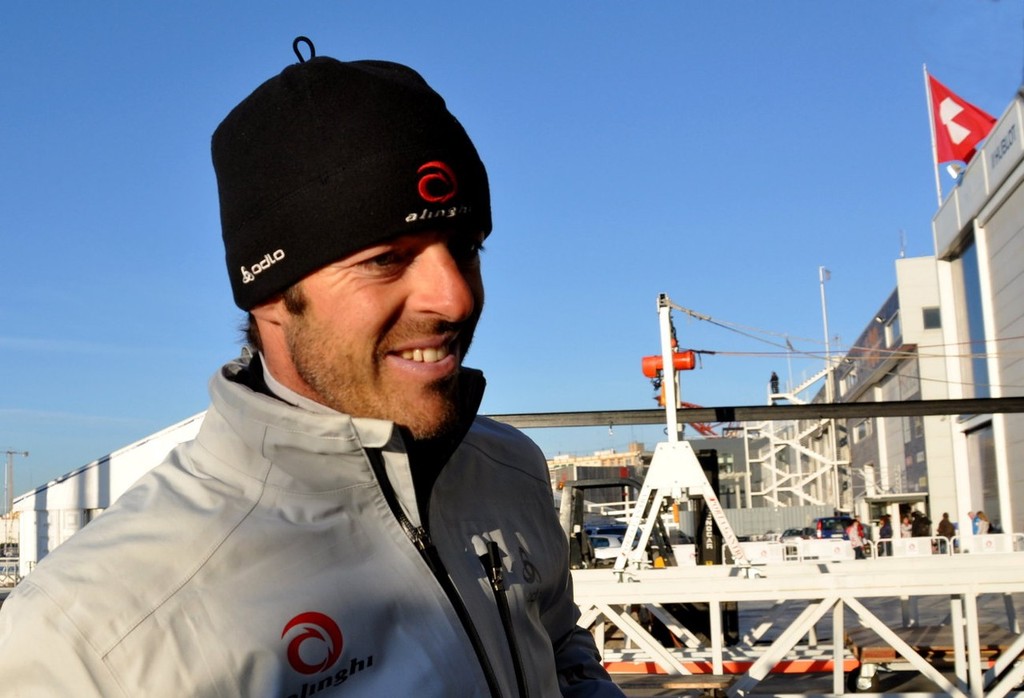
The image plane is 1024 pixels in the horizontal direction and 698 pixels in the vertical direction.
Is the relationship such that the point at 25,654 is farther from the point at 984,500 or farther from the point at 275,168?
the point at 984,500

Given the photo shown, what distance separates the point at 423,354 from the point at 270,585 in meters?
0.39

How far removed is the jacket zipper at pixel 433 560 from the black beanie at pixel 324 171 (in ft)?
0.95

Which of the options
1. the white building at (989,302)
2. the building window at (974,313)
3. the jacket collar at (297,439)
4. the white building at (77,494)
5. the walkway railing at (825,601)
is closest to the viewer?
the jacket collar at (297,439)

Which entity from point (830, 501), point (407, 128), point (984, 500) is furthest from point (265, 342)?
point (830, 501)

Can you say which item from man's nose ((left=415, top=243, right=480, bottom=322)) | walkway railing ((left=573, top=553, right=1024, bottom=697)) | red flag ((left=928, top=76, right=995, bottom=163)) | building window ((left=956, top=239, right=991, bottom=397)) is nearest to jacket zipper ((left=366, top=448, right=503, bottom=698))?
man's nose ((left=415, top=243, right=480, bottom=322))

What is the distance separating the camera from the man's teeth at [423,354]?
1.41 meters

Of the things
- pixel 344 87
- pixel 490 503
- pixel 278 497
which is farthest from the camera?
pixel 490 503

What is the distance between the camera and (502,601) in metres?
1.47

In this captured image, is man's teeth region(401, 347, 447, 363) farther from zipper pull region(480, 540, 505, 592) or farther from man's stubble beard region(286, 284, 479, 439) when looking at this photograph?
zipper pull region(480, 540, 505, 592)

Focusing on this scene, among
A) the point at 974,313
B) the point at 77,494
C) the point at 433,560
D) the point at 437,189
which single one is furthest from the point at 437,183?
the point at 974,313

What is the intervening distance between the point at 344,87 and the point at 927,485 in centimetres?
4521

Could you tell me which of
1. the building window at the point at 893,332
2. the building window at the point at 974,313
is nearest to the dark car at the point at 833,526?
the building window at the point at 974,313

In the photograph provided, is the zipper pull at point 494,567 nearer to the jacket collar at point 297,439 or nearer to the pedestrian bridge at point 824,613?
the jacket collar at point 297,439

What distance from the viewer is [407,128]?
55.6 inches
